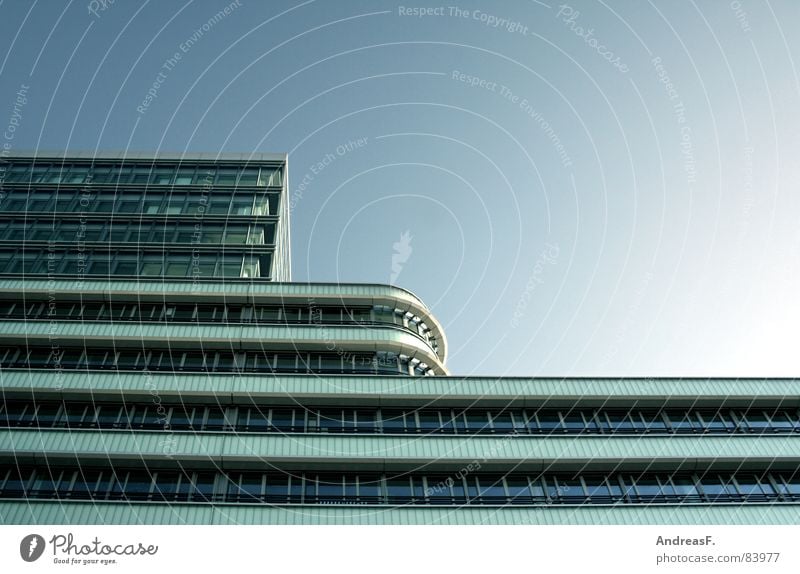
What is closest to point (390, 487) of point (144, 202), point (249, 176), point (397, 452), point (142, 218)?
point (397, 452)

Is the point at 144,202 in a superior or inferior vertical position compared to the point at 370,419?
superior

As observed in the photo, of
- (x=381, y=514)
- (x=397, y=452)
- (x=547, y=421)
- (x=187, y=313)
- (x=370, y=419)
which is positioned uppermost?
(x=187, y=313)

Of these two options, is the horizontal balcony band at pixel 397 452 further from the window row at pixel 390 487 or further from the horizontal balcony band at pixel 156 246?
the horizontal balcony band at pixel 156 246

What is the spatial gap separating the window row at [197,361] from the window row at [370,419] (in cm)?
329

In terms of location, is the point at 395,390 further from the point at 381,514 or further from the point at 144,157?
the point at 144,157

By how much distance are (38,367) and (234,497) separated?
54.0 ft

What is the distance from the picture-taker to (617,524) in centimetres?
2820

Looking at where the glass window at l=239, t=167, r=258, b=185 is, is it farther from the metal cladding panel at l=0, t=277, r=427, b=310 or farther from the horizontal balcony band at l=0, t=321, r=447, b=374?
the horizontal balcony band at l=0, t=321, r=447, b=374

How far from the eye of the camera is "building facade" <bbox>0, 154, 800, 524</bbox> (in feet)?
99.0

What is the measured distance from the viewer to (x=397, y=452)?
3181 centimetres

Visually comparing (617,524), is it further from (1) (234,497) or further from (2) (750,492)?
(1) (234,497)

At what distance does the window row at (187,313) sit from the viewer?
42031 mm

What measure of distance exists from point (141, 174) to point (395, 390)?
3634 centimetres
